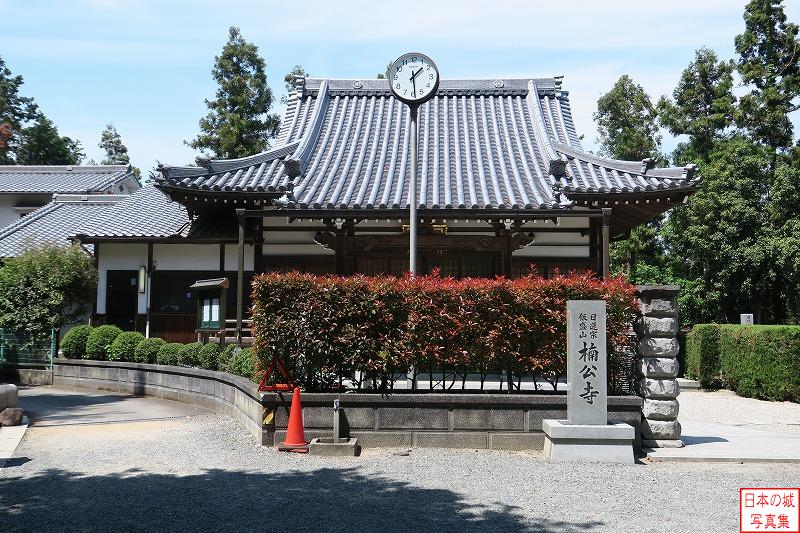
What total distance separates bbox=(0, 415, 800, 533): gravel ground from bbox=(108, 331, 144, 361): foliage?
6929 mm

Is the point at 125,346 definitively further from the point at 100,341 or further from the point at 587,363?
the point at 587,363

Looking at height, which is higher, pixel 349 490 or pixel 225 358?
pixel 225 358

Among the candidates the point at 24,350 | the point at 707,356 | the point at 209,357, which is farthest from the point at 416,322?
the point at 707,356

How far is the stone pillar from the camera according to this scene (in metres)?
9.23

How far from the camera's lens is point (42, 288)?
17.7 meters

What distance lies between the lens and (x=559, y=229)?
15.5 metres

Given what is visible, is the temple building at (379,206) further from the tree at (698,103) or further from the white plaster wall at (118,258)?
the tree at (698,103)

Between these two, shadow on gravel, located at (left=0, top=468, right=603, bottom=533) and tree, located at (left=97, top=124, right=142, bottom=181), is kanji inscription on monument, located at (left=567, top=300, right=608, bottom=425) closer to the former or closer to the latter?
shadow on gravel, located at (left=0, top=468, right=603, bottom=533)

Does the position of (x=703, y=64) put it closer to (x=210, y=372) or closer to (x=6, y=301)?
(x=210, y=372)

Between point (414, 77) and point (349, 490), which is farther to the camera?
point (414, 77)

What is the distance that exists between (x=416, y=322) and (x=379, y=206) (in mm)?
5751

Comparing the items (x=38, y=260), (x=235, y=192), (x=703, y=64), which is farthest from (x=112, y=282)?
(x=703, y=64)

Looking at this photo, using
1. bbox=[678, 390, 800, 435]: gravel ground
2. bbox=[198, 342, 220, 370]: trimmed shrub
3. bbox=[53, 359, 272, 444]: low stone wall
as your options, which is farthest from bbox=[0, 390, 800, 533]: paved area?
bbox=[678, 390, 800, 435]: gravel ground

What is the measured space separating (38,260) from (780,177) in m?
23.5
